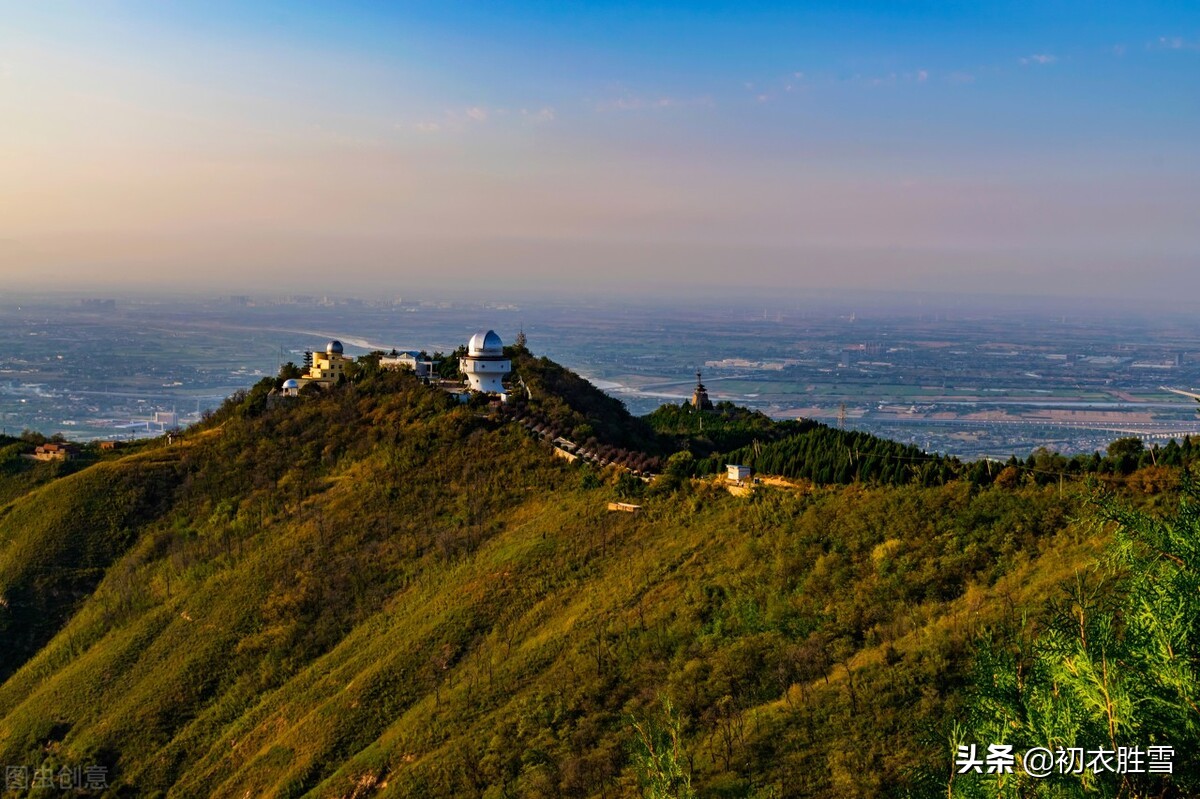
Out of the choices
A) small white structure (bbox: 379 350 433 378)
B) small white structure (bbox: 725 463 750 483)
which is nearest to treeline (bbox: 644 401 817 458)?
small white structure (bbox: 725 463 750 483)

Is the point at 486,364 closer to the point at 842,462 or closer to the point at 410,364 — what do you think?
the point at 410,364

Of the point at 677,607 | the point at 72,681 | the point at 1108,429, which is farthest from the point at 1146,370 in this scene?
the point at 72,681

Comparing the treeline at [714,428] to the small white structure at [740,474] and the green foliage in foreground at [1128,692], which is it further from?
the green foliage in foreground at [1128,692]

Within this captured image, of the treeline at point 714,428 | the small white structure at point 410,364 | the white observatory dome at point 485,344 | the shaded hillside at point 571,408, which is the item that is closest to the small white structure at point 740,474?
the shaded hillside at point 571,408

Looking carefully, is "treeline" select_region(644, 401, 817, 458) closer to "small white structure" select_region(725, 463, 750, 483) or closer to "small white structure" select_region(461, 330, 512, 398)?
"small white structure" select_region(461, 330, 512, 398)

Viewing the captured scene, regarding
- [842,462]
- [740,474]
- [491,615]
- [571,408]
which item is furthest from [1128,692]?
[571,408]
